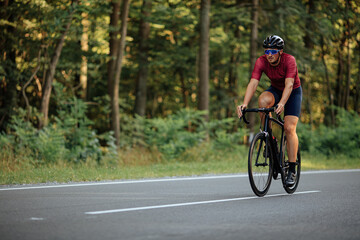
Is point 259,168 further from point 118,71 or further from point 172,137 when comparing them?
point 118,71

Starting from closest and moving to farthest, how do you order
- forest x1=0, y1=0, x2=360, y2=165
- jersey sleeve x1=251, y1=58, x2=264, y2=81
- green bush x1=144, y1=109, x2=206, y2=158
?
1. jersey sleeve x1=251, y1=58, x2=264, y2=81
2. forest x1=0, y1=0, x2=360, y2=165
3. green bush x1=144, y1=109, x2=206, y2=158

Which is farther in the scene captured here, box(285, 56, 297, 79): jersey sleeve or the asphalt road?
box(285, 56, 297, 79): jersey sleeve

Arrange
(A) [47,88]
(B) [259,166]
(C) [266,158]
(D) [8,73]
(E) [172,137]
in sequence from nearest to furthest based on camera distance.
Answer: (B) [259,166] < (C) [266,158] < (E) [172,137] < (A) [47,88] < (D) [8,73]

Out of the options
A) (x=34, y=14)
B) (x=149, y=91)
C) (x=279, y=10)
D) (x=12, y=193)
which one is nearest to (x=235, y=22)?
(x=279, y=10)

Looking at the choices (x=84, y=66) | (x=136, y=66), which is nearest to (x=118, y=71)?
(x=84, y=66)

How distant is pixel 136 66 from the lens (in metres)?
27.1

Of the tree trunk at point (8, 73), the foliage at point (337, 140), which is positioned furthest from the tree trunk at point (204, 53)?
the tree trunk at point (8, 73)

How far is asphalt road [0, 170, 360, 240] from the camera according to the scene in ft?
16.1

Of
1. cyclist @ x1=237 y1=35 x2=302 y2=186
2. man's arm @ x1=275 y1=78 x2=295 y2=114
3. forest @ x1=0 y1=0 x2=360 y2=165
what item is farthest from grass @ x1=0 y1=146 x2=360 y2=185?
man's arm @ x1=275 y1=78 x2=295 y2=114

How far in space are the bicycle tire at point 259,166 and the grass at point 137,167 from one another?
146 inches

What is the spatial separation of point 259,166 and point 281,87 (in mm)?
1285

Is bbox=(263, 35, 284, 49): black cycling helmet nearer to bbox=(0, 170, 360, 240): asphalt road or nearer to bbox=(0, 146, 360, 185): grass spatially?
bbox=(0, 170, 360, 240): asphalt road

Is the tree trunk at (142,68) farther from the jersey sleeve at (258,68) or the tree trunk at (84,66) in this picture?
the jersey sleeve at (258,68)

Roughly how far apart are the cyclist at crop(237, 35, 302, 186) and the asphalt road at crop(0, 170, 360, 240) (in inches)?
34.3
